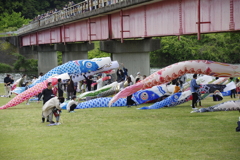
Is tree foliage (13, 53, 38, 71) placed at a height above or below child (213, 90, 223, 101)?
above

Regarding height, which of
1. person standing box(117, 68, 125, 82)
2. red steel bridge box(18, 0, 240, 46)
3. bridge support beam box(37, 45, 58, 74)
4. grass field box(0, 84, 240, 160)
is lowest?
grass field box(0, 84, 240, 160)

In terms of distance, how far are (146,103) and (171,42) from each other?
41.5 m

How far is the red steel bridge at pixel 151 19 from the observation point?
1890cm

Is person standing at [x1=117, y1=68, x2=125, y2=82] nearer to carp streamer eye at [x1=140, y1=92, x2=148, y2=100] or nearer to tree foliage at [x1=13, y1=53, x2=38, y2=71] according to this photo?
carp streamer eye at [x1=140, y1=92, x2=148, y2=100]

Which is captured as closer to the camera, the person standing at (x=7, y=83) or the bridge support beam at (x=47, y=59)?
the person standing at (x=7, y=83)

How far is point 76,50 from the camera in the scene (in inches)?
1911

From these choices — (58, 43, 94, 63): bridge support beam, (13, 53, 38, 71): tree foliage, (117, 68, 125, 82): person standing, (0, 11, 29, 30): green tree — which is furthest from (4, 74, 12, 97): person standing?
(0, 11, 29, 30): green tree

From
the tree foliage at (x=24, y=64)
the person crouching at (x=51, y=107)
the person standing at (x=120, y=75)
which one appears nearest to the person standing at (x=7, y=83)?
the person standing at (x=120, y=75)

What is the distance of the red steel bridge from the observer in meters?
18.9

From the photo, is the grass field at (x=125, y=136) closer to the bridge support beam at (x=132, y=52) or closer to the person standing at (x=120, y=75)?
the person standing at (x=120, y=75)

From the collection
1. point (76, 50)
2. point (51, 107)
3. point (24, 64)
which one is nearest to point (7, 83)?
point (51, 107)

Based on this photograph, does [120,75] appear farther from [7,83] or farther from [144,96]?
[7,83]

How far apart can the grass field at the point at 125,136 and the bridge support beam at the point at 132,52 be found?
1243 centimetres

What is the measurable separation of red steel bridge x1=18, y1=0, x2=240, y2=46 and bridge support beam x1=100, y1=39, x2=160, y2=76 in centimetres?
82
